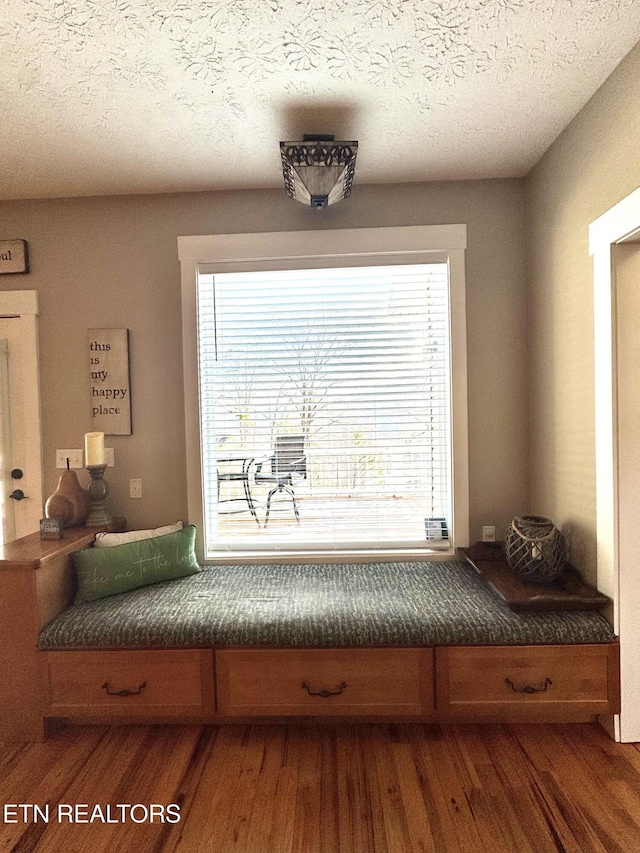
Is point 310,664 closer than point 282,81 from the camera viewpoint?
No

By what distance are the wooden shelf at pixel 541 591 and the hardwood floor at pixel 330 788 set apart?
1.70 feet

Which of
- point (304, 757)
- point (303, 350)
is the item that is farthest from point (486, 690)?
point (303, 350)

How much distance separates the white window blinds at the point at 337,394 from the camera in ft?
8.74

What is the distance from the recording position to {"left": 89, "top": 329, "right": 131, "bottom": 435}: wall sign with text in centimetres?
269

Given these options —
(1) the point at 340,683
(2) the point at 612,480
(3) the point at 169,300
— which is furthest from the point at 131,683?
(2) the point at 612,480

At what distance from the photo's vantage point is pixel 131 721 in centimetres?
207

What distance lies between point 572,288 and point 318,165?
1.27 metres

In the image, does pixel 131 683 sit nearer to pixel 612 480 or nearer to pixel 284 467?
pixel 284 467

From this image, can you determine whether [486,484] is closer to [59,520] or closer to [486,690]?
[486,690]

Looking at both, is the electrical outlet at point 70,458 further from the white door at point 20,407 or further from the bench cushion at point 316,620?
the bench cushion at point 316,620

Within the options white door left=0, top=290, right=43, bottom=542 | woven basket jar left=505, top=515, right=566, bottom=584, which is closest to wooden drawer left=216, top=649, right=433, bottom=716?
woven basket jar left=505, top=515, right=566, bottom=584

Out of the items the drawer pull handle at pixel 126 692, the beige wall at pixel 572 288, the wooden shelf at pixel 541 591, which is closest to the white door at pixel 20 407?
the drawer pull handle at pixel 126 692

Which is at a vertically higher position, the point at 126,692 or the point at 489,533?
the point at 489,533

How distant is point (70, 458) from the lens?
273 cm
